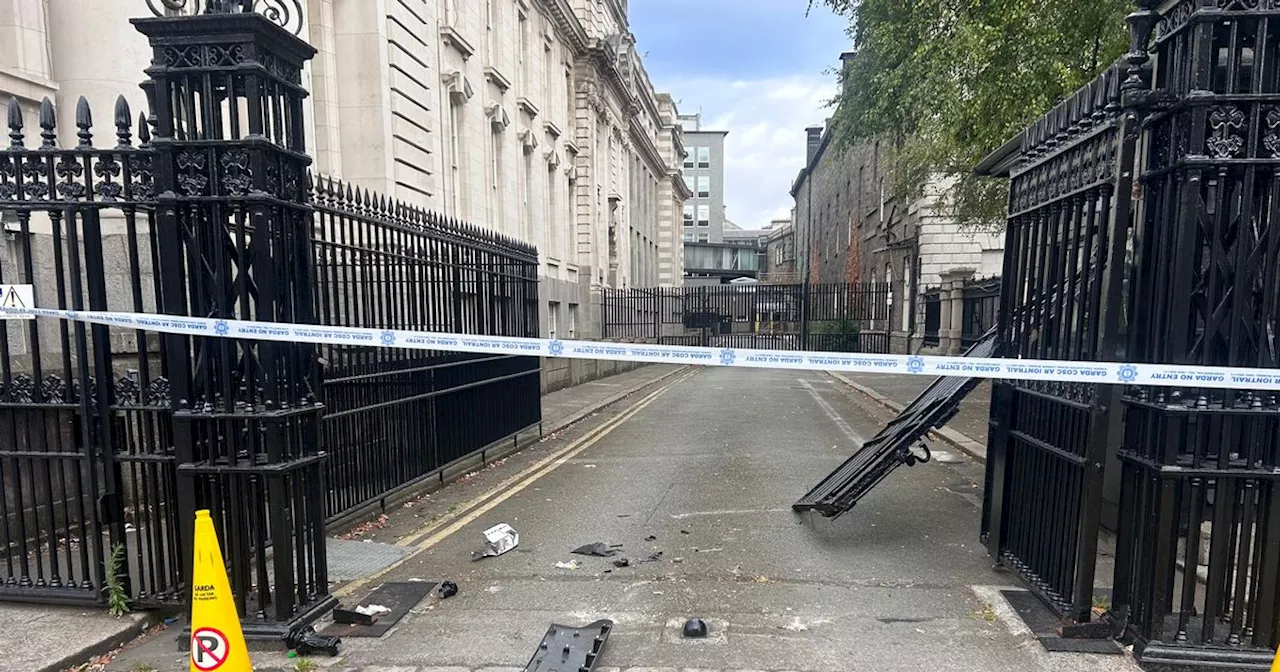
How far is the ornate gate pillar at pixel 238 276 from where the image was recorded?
3.60m

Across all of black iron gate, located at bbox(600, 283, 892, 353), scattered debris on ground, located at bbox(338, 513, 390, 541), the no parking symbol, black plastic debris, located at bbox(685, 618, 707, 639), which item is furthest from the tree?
black iron gate, located at bbox(600, 283, 892, 353)

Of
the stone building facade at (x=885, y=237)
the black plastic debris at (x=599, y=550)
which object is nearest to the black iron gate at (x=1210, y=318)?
the black plastic debris at (x=599, y=550)

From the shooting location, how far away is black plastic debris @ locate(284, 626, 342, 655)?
3604mm

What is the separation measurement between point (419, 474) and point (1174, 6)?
6.85m

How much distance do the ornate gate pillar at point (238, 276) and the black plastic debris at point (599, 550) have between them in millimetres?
1981

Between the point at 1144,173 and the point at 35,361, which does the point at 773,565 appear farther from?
the point at 35,361

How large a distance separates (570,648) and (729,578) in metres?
1.47

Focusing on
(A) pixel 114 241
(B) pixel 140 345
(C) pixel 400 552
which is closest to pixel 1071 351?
(C) pixel 400 552

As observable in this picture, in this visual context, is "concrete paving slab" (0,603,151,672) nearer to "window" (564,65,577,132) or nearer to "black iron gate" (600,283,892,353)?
"black iron gate" (600,283,892,353)

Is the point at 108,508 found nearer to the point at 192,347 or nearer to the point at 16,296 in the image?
the point at 192,347

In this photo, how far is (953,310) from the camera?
64.6ft

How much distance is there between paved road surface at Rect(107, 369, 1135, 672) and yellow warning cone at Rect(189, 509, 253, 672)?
1.83ft

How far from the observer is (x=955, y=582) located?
14.8 feet

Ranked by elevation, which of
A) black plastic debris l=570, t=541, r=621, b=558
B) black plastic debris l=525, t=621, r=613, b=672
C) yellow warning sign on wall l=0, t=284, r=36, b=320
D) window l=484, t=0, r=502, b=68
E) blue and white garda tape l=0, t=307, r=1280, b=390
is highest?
window l=484, t=0, r=502, b=68
